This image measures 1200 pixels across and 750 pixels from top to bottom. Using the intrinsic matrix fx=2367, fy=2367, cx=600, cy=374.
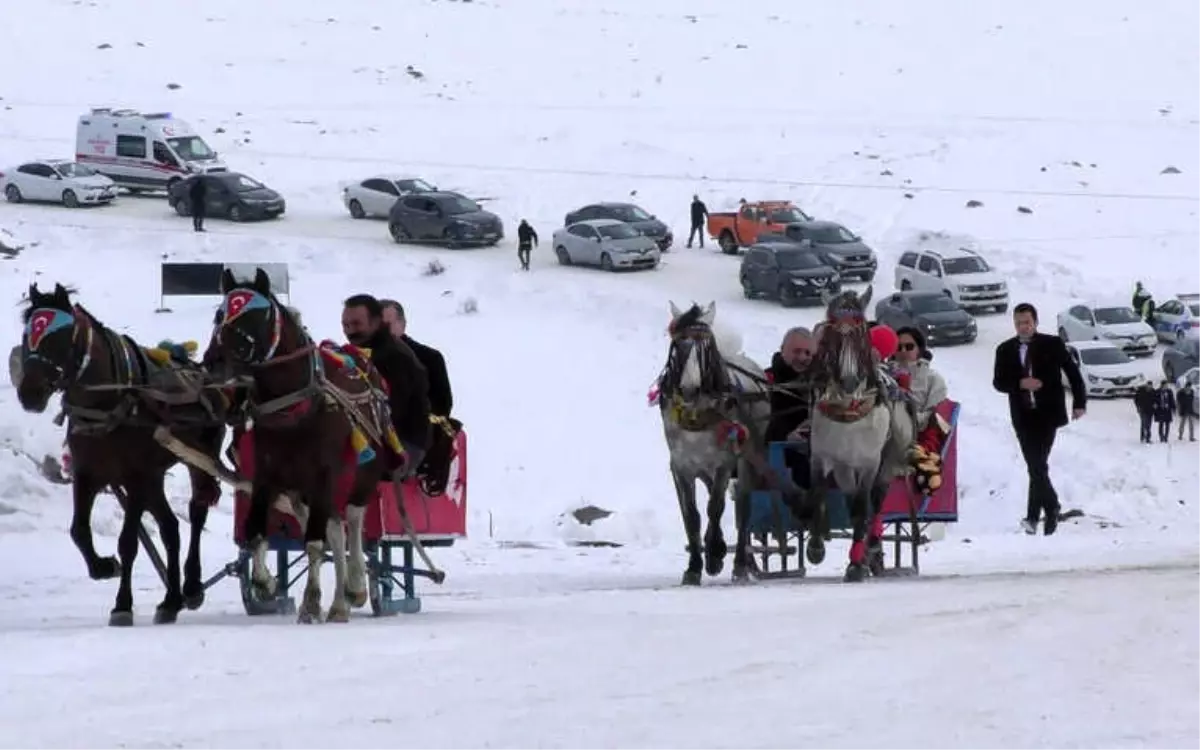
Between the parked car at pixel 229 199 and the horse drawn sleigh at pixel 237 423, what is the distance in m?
44.5

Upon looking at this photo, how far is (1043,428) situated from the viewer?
1966 centimetres

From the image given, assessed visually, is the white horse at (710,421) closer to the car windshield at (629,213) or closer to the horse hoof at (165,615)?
the horse hoof at (165,615)

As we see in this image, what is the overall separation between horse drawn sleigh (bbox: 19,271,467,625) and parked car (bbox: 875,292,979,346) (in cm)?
3387

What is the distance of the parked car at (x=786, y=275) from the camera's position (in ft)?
169

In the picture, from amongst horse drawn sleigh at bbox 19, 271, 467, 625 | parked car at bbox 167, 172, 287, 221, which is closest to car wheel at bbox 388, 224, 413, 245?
parked car at bbox 167, 172, 287, 221

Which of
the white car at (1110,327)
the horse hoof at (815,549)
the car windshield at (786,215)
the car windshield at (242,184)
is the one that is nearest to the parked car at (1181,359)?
the white car at (1110,327)

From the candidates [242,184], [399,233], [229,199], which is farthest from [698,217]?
[229,199]

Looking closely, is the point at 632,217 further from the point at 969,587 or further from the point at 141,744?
the point at 141,744

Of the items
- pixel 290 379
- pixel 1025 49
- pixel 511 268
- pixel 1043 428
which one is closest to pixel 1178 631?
pixel 290 379

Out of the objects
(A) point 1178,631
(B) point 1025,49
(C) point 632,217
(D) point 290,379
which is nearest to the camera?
(A) point 1178,631

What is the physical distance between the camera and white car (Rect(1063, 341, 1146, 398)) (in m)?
45.5

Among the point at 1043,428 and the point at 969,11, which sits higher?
the point at 969,11

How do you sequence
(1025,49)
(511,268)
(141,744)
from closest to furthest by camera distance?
(141,744) < (511,268) < (1025,49)

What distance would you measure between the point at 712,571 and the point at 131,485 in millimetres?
5581
